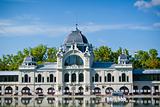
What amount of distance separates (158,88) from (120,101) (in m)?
27.9

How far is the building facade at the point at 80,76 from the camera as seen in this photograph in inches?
3836

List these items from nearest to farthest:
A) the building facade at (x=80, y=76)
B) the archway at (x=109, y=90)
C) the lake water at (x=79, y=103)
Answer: the lake water at (x=79, y=103)
the building facade at (x=80, y=76)
the archway at (x=109, y=90)

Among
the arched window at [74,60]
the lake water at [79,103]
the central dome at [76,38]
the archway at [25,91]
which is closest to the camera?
the lake water at [79,103]

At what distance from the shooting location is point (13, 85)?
338 feet

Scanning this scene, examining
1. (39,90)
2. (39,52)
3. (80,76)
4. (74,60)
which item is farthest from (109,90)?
(39,52)

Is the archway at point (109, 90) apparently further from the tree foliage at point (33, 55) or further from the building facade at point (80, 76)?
the tree foliage at point (33, 55)

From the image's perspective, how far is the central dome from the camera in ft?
333

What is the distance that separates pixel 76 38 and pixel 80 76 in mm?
8797

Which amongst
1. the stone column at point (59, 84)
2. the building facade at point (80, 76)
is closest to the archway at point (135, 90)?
the building facade at point (80, 76)

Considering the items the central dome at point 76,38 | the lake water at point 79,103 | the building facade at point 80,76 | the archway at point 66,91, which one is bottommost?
the lake water at point 79,103

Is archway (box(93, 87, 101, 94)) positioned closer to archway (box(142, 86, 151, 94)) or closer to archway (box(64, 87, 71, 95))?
archway (box(64, 87, 71, 95))

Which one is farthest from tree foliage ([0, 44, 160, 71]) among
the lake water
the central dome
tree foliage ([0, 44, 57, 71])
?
the lake water

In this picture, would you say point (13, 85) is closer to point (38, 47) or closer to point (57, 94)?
point (57, 94)

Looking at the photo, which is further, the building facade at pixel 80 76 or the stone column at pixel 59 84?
the stone column at pixel 59 84
